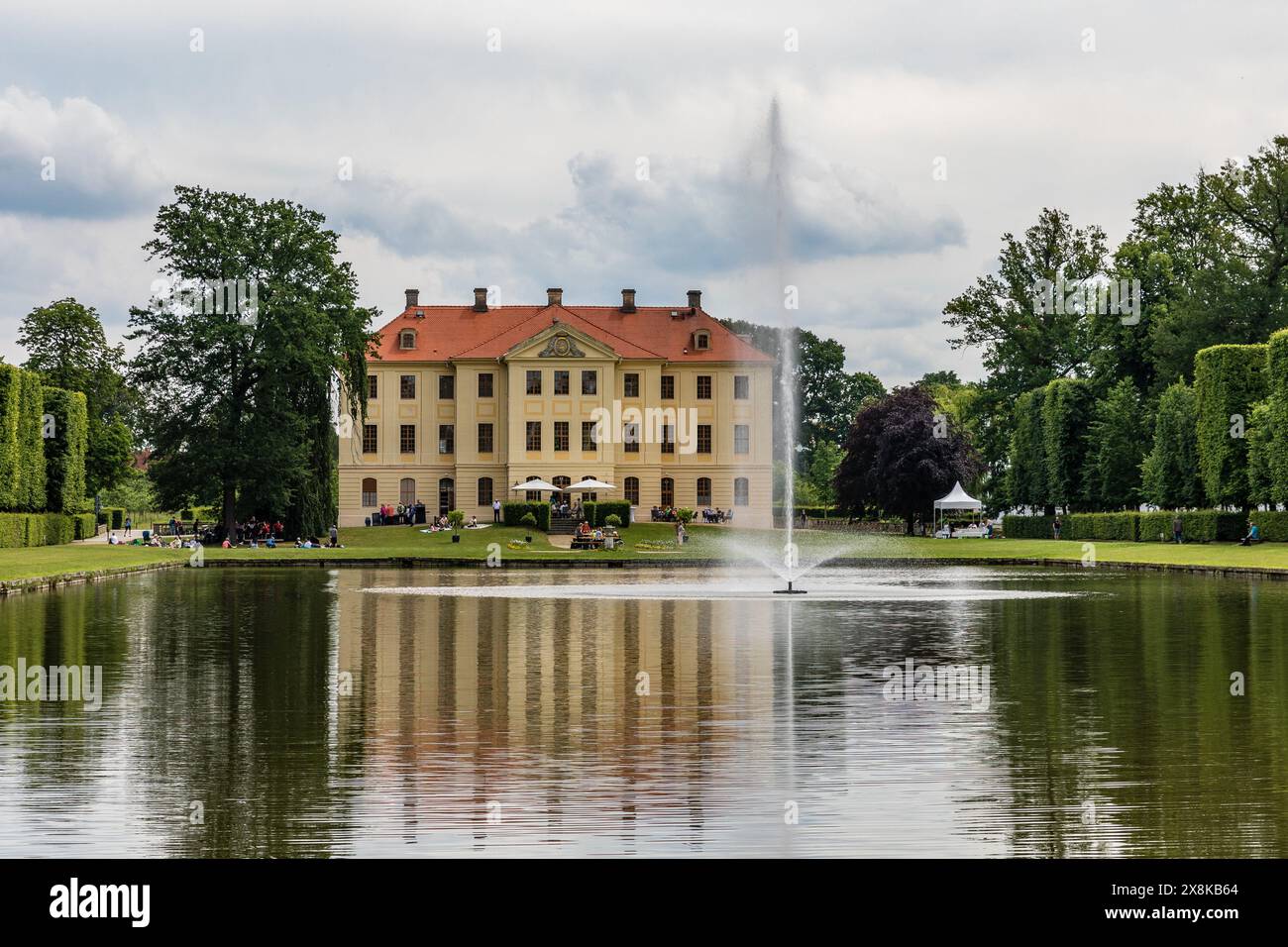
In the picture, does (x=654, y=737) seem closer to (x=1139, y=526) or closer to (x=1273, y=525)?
(x=1273, y=525)

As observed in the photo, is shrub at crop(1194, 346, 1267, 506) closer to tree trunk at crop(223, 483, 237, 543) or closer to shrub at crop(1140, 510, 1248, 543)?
shrub at crop(1140, 510, 1248, 543)

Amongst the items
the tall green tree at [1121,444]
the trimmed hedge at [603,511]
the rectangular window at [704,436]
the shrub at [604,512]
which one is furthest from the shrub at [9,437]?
the tall green tree at [1121,444]

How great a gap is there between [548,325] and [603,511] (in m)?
15.8

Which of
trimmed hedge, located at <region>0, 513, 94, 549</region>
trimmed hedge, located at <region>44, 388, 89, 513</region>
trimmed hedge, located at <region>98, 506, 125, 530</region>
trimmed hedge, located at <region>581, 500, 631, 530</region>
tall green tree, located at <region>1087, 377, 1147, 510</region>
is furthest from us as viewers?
trimmed hedge, located at <region>98, 506, 125, 530</region>

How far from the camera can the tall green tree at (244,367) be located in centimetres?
5706

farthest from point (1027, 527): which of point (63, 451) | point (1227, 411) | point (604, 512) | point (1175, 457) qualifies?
point (63, 451)

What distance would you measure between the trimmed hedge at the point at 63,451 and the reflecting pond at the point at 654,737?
38.9m

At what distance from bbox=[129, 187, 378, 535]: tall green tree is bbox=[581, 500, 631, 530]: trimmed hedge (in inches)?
572

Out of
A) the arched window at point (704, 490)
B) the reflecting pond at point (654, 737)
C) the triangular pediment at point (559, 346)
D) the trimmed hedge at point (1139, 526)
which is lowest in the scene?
the reflecting pond at point (654, 737)

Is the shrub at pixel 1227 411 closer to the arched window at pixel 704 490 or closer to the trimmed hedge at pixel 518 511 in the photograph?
the trimmed hedge at pixel 518 511

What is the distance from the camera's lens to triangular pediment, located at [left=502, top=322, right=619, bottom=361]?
269ft

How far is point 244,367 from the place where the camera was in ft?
192

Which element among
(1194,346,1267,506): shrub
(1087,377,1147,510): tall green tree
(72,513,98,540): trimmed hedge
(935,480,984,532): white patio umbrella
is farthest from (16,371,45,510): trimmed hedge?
(1087,377,1147,510): tall green tree
